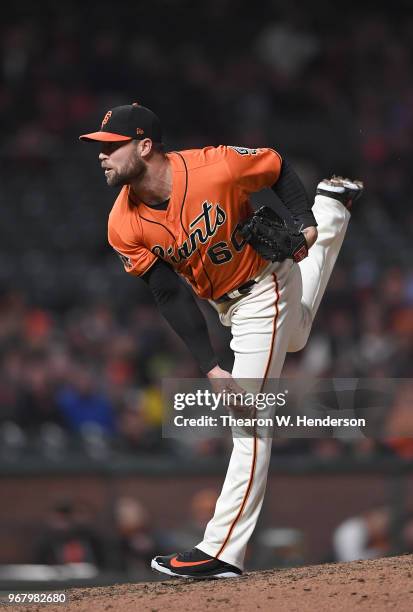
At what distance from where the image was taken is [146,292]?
922 cm

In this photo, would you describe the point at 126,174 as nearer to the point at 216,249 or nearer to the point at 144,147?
the point at 144,147

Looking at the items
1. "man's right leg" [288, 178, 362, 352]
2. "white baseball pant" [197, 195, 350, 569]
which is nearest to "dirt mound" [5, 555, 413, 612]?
"white baseball pant" [197, 195, 350, 569]

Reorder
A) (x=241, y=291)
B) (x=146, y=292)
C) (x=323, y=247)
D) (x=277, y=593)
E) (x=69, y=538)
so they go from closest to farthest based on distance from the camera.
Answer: (x=277, y=593) → (x=241, y=291) → (x=323, y=247) → (x=69, y=538) → (x=146, y=292)

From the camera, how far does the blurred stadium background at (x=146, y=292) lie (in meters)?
6.68

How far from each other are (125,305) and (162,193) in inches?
198

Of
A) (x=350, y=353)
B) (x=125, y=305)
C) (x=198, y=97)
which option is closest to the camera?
(x=350, y=353)

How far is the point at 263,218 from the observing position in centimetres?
421

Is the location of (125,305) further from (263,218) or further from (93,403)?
(263,218)

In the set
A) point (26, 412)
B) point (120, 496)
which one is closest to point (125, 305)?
point (26, 412)

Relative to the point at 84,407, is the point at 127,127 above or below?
above

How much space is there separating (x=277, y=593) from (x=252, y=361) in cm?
84

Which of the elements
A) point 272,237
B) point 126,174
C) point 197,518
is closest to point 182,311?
point 272,237

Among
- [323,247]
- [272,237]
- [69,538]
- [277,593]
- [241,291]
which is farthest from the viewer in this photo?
[69,538]

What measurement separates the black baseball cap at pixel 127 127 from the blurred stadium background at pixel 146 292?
→ 2992 millimetres
